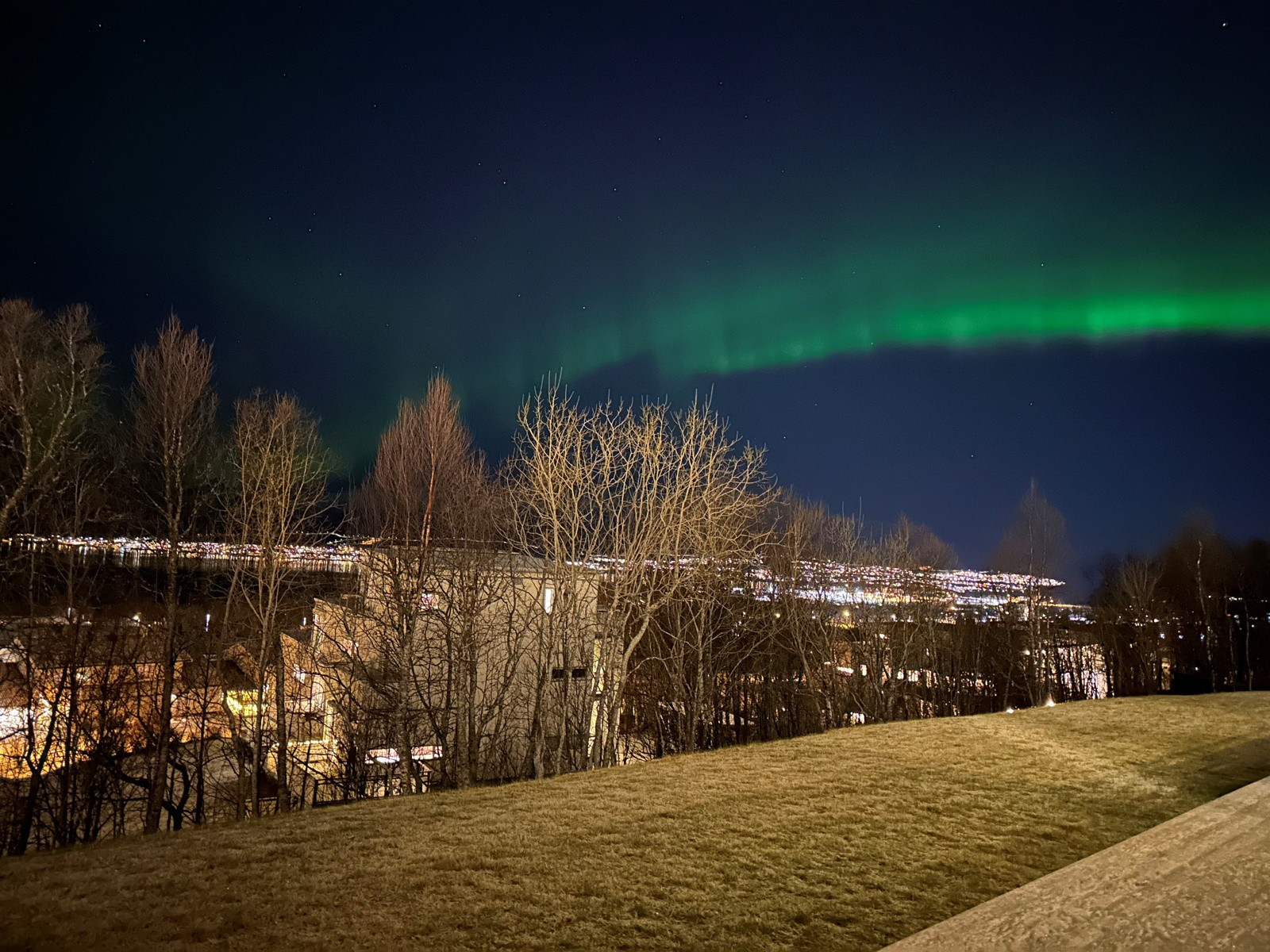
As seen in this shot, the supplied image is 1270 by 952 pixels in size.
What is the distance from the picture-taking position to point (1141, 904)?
12.2 feet

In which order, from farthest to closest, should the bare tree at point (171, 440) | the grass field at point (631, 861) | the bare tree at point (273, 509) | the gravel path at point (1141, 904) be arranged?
the bare tree at point (171, 440) → the bare tree at point (273, 509) → the grass field at point (631, 861) → the gravel path at point (1141, 904)

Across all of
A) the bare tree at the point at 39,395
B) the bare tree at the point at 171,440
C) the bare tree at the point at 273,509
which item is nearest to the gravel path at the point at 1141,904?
the bare tree at the point at 273,509

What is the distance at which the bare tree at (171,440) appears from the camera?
1196cm

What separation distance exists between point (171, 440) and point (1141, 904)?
1354cm

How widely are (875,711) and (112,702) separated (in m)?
15.9

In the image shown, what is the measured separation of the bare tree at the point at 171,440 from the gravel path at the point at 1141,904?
11916 millimetres

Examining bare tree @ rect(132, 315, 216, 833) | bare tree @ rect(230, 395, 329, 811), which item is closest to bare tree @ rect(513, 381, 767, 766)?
bare tree @ rect(230, 395, 329, 811)

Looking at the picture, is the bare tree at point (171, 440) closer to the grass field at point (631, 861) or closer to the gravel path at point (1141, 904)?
the grass field at point (631, 861)

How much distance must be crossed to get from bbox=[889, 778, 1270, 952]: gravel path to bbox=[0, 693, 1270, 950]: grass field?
42cm

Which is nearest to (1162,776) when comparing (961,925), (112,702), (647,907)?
(961,925)

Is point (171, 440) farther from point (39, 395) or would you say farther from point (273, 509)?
point (273, 509)

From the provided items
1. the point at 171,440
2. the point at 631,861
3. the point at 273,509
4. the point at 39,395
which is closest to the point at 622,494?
the point at 273,509

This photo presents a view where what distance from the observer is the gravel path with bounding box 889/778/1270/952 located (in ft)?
11.0

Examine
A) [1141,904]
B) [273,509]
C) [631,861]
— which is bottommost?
[631,861]
